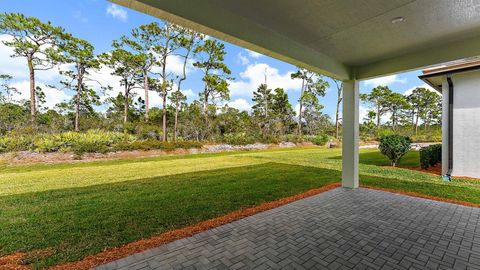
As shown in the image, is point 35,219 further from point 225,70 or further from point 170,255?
point 225,70

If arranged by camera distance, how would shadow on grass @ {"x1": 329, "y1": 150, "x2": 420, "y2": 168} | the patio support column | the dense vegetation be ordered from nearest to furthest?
1. the patio support column
2. shadow on grass @ {"x1": 329, "y1": 150, "x2": 420, "y2": 168}
3. the dense vegetation

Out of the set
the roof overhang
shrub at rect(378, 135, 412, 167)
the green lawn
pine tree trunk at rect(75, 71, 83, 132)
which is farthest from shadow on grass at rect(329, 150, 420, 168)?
pine tree trunk at rect(75, 71, 83, 132)

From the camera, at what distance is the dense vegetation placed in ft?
39.9

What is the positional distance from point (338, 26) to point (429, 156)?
747cm

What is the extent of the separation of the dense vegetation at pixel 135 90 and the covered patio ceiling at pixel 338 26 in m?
10.9

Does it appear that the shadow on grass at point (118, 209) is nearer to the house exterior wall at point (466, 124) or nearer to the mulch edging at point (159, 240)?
the mulch edging at point (159, 240)

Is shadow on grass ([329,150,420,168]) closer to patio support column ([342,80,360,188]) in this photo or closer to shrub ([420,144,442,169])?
shrub ([420,144,442,169])

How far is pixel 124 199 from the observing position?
4094 mm

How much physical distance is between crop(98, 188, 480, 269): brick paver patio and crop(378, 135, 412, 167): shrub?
4572mm

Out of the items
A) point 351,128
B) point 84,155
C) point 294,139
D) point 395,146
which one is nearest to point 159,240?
point 351,128

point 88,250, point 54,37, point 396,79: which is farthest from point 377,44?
point 396,79

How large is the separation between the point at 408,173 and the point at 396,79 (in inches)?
1066

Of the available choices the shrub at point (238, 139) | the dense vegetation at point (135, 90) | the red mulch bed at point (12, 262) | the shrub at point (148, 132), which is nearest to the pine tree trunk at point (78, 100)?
the dense vegetation at point (135, 90)

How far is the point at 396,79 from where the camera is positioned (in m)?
26.6
